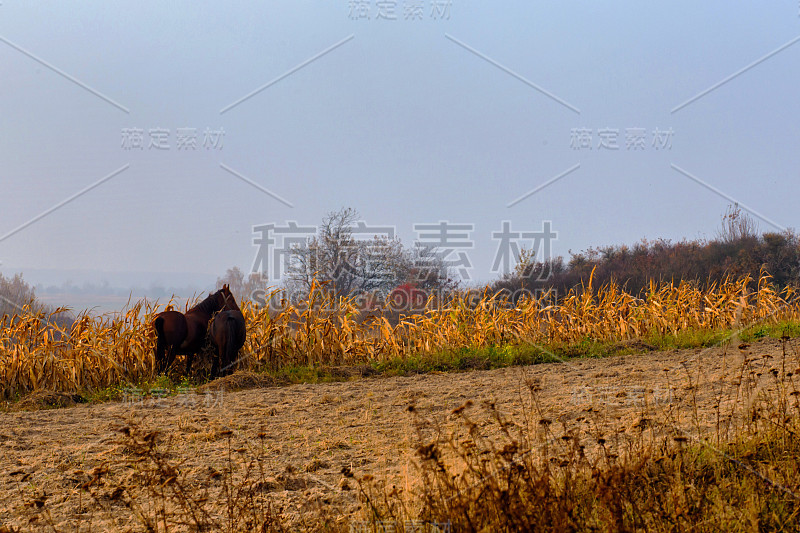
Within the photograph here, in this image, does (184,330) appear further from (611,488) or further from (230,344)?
(611,488)

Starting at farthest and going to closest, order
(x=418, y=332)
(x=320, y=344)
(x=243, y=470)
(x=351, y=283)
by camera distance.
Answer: (x=351, y=283), (x=418, y=332), (x=320, y=344), (x=243, y=470)

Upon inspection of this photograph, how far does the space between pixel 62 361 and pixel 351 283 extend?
31.4 feet

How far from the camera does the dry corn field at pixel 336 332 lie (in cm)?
833

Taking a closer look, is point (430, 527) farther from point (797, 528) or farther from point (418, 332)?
point (418, 332)

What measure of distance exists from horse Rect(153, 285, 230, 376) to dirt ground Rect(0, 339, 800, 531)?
0.90 meters

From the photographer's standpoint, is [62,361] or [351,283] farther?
[351,283]

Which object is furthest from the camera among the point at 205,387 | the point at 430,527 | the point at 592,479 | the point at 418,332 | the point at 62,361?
the point at 418,332

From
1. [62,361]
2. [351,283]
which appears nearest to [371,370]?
[62,361]

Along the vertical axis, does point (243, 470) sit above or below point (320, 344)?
below

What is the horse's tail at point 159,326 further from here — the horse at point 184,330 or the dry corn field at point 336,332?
the dry corn field at point 336,332

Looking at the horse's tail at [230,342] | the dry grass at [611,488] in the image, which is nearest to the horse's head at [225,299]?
the horse's tail at [230,342]

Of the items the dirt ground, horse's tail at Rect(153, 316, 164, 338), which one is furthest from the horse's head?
the dirt ground

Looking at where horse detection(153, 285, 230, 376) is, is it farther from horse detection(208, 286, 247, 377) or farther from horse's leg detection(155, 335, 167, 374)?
horse detection(208, 286, 247, 377)

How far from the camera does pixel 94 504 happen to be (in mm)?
3764
